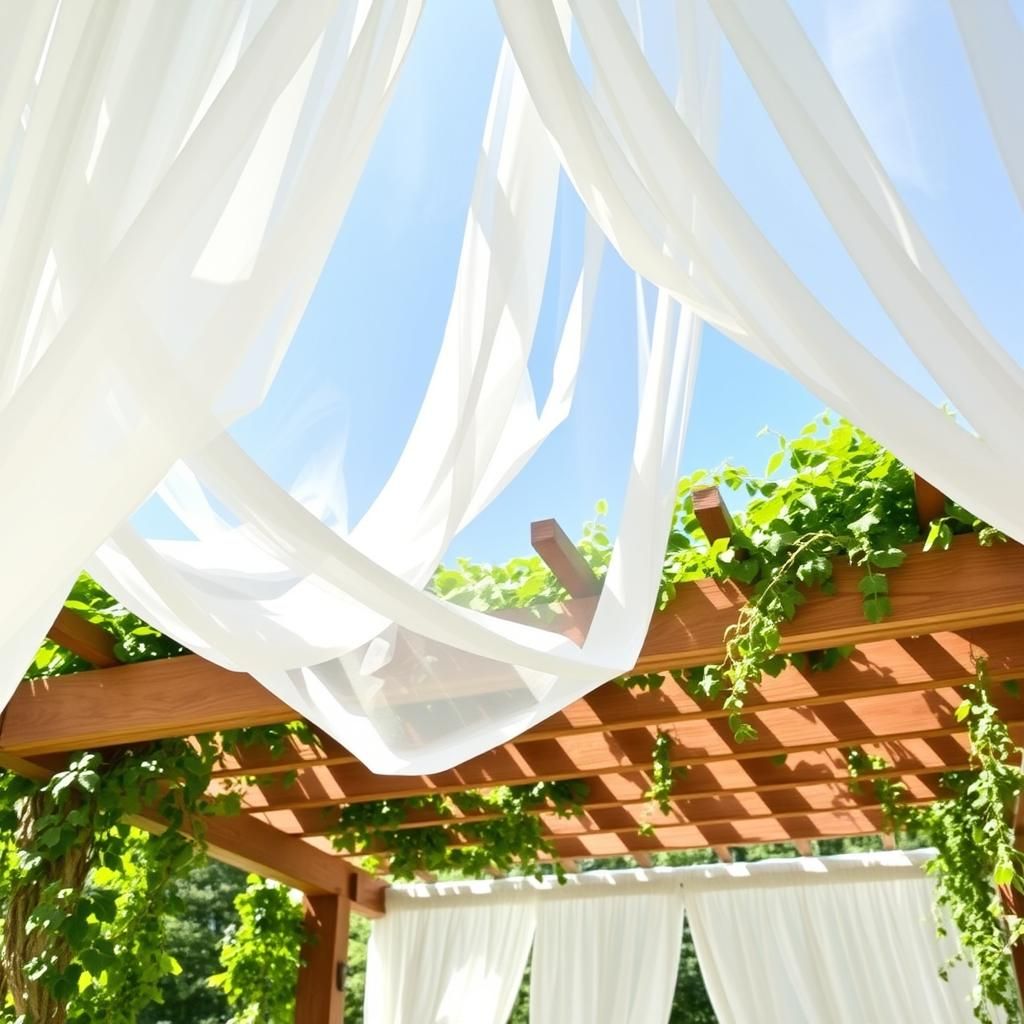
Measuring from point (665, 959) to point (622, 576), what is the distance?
13.7 feet

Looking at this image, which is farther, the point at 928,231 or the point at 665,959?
the point at 665,959

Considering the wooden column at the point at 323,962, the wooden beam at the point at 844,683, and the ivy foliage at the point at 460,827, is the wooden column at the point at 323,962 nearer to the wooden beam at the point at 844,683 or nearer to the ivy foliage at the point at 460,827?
the ivy foliage at the point at 460,827

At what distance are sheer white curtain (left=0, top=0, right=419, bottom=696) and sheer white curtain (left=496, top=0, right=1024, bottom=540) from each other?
0.27 m

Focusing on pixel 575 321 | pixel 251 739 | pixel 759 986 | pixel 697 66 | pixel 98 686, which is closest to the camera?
pixel 697 66

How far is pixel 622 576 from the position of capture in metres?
1.52

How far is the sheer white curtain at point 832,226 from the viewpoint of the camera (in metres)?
1.07

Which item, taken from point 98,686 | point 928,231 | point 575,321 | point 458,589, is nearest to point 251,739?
point 98,686

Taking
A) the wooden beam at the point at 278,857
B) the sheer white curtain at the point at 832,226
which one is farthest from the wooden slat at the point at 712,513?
the wooden beam at the point at 278,857

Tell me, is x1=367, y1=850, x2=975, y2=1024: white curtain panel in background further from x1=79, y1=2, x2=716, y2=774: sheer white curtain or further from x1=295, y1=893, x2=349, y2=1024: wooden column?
x1=79, y1=2, x2=716, y2=774: sheer white curtain

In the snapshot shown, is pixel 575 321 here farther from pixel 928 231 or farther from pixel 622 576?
pixel 928 231

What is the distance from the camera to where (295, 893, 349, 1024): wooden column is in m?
4.54

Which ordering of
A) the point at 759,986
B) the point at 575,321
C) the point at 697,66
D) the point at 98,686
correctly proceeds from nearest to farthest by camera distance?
the point at 697,66 → the point at 575,321 → the point at 98,686 → the point at 759,986

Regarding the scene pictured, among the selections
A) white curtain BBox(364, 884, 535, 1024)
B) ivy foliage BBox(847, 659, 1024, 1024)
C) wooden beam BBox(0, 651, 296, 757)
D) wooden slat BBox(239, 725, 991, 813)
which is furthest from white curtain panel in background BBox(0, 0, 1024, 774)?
white curtain BBox(364, 884, 535, 1024)

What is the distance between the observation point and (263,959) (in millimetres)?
4543
